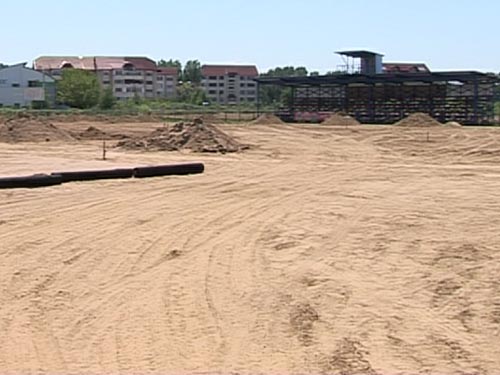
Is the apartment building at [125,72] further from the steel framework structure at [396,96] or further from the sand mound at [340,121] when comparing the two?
the sand mound at [340,121]

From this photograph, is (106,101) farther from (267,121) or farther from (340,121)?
(340,121)

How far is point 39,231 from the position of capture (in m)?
14.7

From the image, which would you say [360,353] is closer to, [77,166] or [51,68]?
[77,166]

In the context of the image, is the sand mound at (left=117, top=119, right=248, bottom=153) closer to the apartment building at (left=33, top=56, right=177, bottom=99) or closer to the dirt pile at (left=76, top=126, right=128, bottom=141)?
the dirt pile at (left=76, top=126, right=128, bottom=141)

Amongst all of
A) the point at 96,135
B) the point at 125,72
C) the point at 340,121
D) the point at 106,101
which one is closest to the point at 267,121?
the point at 340,121

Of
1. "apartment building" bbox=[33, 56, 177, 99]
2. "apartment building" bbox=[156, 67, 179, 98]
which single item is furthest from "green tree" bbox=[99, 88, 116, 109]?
"apartment building" bbox=[156, 67, 179, 98]

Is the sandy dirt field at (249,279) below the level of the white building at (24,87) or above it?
below

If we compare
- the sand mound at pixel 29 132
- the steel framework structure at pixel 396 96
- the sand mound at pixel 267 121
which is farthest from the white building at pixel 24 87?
the sand mound at pixel 29 132

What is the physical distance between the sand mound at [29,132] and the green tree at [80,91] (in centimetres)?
Result: 6746

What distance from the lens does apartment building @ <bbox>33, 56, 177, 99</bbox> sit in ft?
594

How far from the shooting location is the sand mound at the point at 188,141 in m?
38.5

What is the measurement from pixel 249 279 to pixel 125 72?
6981 inches

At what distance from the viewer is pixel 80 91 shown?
389 ft

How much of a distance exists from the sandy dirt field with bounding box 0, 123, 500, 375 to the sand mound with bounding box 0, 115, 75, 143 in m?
26.2
